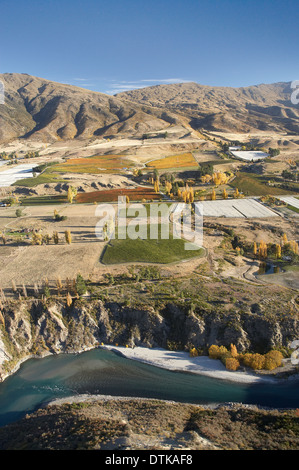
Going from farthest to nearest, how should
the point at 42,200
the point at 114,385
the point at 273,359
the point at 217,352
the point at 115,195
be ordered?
the point at 115,195
the point at 42,200
the point at 217,352
the point at 114,385
the point at 273,359

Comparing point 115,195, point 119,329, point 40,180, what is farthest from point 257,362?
point 40,180

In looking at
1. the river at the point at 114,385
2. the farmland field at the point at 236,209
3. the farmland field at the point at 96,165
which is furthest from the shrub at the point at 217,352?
the farmland field at the point at 96,165

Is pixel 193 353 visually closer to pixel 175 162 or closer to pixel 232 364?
pixel 232 364

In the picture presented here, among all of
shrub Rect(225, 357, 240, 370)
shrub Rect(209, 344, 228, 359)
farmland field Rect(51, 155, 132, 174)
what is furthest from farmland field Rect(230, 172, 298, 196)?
shrub Rect(225, 357, 240, 370)

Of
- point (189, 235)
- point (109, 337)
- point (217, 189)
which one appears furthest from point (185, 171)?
point (109, 337)

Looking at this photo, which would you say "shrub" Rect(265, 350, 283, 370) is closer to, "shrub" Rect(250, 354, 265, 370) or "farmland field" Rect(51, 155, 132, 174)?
"shrub" Rect(250, 354, 265, 370)
